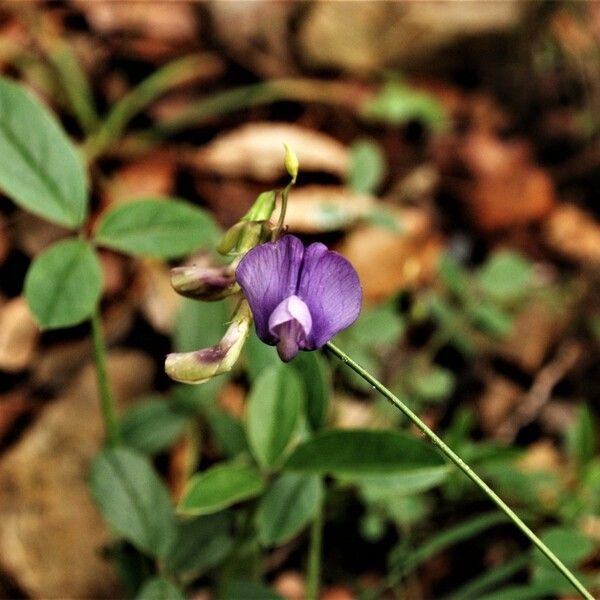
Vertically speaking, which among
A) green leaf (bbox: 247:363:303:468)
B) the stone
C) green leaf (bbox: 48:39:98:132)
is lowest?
the stone

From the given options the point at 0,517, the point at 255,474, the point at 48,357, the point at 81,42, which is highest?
the point at 81,42

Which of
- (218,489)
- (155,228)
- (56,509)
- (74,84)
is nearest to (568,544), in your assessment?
(218,489)

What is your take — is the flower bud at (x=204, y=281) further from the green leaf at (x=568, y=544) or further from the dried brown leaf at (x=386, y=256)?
the dried brown leaf at (x=386, y=256)

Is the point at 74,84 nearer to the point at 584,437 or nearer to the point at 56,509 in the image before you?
the point at 56,509

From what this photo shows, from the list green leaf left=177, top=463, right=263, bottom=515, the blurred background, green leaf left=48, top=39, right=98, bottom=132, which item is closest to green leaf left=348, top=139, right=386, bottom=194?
the blurred background

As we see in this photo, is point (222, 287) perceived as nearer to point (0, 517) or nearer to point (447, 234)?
point (0, 517)

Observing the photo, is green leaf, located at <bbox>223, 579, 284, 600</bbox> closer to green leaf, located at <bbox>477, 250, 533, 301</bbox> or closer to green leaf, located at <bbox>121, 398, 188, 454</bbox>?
green leaf, located at <bbox>121, 398, 188, 454</bbox>

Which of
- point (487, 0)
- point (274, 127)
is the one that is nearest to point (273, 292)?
point (274, 127)
